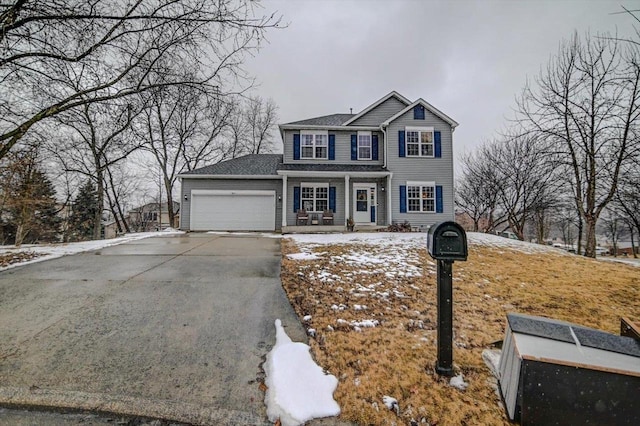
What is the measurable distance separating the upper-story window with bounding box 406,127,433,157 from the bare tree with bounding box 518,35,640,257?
13.0 ft

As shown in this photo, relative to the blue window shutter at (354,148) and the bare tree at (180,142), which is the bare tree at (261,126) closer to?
the bare tree at (180,142)

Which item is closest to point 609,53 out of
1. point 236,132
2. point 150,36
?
point 150,36

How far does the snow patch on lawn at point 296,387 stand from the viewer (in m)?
2.11

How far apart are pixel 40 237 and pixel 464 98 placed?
115ft

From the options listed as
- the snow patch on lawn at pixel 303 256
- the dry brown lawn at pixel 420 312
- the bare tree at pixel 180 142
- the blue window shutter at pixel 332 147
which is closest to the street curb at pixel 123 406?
the dry brown lawn at pixel 420 312

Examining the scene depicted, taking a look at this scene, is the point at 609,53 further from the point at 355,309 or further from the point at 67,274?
the point at 67,274

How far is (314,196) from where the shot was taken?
47.7ft

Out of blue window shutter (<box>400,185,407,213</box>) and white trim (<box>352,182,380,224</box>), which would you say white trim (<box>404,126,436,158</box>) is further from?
white trim (<box>352,182,380,224</box>)

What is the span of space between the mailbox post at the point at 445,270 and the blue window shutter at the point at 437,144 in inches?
522

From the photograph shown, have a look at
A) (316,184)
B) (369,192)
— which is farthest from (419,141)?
Result: (316,184)

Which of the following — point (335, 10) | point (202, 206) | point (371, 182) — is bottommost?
point (202, 206)

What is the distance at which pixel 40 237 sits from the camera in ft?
71.7

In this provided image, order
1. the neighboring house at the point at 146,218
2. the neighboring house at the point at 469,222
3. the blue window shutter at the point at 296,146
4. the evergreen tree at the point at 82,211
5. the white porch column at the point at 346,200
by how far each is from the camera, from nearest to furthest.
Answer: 1. the white porch column at the point at 346,200
2. the blue window shutter at the point at 296,146
3. the evergreen tree at the point at 82,211
4. the neighboring house at the point at 469,222
5. the neighboring house at the point at 146,218

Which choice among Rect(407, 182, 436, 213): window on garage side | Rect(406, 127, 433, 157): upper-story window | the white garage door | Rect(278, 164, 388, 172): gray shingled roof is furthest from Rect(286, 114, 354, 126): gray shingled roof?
Rect(407, 182, 436, 213): window on garage side
